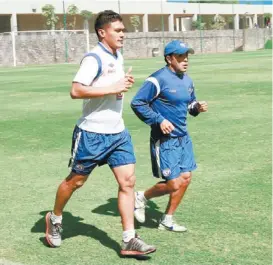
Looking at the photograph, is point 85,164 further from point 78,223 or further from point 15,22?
point 15,22

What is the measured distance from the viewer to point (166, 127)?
19.0 feet

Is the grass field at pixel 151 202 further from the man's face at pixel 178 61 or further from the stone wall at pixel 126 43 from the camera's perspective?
the stone wall at pixel 126 43

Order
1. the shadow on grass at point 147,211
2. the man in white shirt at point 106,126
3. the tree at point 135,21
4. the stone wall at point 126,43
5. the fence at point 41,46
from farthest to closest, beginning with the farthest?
1. the tree at point 135,21
2. the stone wall at point 126,43
3. the fence at point 41,46
4. the shadow on grass at point 147,211
5. the man in white shirt at point 106,126

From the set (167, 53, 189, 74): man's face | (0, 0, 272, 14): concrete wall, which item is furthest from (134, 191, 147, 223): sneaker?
(0, 0, 272, 14): concrete wall

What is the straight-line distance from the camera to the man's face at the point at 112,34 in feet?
17.7

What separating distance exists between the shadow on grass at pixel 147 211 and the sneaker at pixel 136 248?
0.97 meters

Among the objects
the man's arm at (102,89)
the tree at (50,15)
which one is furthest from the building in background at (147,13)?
the man's arm at (102,89)

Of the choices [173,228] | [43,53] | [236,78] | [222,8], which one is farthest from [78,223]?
[222,8]

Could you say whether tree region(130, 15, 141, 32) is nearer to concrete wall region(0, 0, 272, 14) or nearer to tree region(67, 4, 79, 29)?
concrete wall region(0, 0, 272, 14)

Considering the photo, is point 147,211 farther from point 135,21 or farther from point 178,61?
point 135,21

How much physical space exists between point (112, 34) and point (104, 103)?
20.9 inches

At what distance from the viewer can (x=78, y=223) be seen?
6363 millimetres

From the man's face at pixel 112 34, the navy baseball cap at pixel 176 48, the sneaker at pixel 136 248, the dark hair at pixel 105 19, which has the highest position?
the dark hair at pixel 105 19

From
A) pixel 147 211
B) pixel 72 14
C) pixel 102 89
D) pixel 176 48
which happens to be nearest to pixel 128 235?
pixel 102 89
